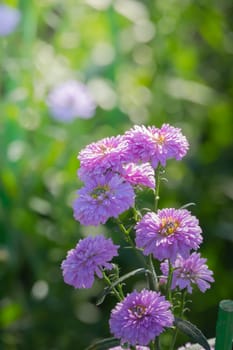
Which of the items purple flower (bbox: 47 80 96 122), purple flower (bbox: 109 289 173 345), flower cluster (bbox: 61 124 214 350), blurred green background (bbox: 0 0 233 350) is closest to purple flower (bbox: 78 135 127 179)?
flower cluster (bbox: 61 124 214 350)

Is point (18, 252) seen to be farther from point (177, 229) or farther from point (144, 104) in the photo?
point (177, 229)

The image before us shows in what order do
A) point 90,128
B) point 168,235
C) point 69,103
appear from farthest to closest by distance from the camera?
point 90,128 < point 69,103 < point 168,235

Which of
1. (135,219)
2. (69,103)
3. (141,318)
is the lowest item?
(141,318)

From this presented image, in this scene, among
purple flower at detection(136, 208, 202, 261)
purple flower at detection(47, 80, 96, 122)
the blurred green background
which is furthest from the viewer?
purple flower at detection(47, 80, 96, 122)

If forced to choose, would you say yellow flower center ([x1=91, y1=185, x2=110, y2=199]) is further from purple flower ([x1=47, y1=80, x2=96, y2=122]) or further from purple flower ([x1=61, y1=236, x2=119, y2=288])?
purple flower ([x1=47, y1=80, x2=96, y2=122])

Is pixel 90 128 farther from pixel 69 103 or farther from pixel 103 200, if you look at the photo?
pixel 103 200

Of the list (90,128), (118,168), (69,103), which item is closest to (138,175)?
(118,168)

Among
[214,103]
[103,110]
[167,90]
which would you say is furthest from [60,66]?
[214,103]

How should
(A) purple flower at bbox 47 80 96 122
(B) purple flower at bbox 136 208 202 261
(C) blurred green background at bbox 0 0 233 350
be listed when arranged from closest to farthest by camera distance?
(B) purple flower at bbox 136 208 202 261, (C) blurred green background at bbox 0 0 233 350, (A) purple flower at bbox 47 80 96 122
